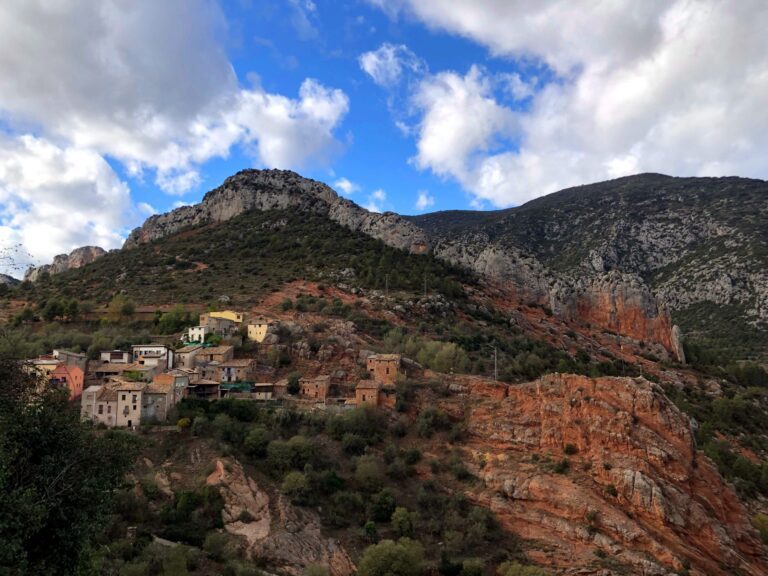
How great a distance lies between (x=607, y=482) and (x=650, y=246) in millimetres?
99733

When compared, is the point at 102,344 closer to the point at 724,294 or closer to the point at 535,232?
the point at 724,294

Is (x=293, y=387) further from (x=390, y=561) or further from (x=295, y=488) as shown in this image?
(x=390, y=561)

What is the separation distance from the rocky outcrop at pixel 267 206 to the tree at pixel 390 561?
64.5 m

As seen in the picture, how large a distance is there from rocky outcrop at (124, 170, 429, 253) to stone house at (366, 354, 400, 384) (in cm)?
4720

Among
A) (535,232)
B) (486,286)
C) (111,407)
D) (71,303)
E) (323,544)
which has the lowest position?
(323,544)

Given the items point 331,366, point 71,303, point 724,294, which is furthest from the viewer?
point 724,294

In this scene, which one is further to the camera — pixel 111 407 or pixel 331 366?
pixel 331 366

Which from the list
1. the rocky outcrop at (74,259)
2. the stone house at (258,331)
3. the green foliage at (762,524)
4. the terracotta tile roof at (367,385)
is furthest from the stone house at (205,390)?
the rocky outcrop at (74,259)

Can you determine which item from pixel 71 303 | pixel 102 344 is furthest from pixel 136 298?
pixel 102 344

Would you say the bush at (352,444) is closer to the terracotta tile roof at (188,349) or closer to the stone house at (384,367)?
the stone house at (384,367)

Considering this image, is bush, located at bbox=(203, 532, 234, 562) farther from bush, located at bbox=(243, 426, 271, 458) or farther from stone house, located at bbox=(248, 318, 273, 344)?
stone house, located at bbox=(248, 318, 273, 344)

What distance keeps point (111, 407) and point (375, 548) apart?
17383 mm

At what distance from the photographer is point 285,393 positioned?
37875 mm

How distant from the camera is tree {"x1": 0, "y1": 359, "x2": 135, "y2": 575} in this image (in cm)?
1093
